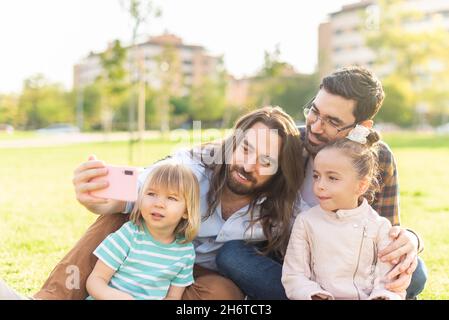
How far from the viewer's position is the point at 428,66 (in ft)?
101

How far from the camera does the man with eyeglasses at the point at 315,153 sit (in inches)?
107

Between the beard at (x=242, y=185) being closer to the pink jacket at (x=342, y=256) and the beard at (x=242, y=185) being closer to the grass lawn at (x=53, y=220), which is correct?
the pink jacket at (x=342, y=256)

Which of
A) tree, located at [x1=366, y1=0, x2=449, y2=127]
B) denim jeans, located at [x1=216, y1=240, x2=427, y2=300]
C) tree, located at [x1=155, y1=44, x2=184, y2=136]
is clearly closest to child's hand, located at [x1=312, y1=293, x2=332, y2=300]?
denim jeans, located at [x1=216, y1=240, x2=427, y2=300]

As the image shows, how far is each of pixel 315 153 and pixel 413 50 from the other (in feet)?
91.5

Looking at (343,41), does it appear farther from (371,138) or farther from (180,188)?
(180,188)

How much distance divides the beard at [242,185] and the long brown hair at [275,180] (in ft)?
0.11

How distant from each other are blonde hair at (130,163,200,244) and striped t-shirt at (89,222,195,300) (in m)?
0.07

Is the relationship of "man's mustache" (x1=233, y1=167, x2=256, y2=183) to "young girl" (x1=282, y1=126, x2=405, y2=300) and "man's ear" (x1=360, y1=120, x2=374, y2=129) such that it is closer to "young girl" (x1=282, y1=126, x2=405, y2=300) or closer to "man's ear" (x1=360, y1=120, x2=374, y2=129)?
"young girl" (x1=282, y1=126, x2=405, y2=300)

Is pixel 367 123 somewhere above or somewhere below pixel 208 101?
below

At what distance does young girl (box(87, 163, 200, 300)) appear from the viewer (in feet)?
8.38

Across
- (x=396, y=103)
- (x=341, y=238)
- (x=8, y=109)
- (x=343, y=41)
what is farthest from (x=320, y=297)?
(x=343, y=41)

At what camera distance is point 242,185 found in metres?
2.84

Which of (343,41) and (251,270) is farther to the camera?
(343,41)

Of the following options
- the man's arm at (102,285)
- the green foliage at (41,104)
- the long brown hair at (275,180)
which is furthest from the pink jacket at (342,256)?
the green foliage at (41,104)
